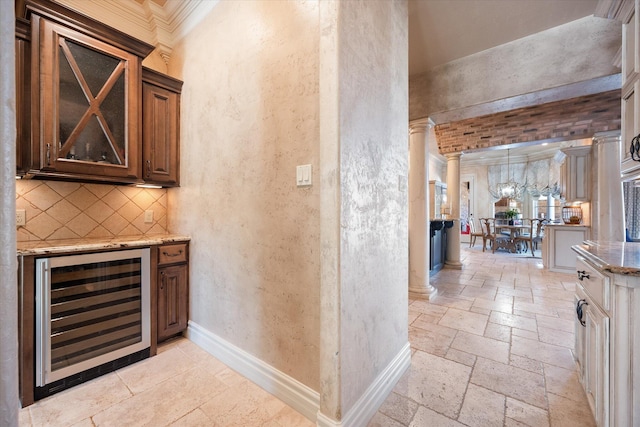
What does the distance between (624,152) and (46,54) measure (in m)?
4.12

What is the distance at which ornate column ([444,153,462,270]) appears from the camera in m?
5.35

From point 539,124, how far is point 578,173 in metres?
1.51

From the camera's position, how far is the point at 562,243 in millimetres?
4926

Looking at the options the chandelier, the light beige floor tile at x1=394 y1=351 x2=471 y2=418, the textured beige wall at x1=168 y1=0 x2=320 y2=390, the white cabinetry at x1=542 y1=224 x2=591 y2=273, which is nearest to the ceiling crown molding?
the textured beige wall at x1=168 y1=0 x2=320 y2=390

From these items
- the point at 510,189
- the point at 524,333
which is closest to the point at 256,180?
the point at 524,333

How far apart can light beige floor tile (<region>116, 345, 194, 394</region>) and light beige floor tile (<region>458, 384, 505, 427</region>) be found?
6.17ft

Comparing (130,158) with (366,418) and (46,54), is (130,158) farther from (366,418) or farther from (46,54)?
(366,418)

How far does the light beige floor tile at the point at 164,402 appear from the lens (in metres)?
1.45

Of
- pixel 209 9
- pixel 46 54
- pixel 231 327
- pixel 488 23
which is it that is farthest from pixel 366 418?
pixel 488 23

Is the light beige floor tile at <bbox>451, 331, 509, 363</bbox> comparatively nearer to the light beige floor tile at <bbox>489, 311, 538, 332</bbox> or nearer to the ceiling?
the light beige floor tile at <bbox>489, 311, 538, 332</bbox>

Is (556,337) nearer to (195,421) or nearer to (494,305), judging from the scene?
(494,305)

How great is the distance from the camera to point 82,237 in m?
2.17

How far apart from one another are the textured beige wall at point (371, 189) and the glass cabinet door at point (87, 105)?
1855mm

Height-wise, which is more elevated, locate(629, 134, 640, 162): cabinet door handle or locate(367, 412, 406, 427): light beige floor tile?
locate(629, 134, 640, 162): cabinet door handle
